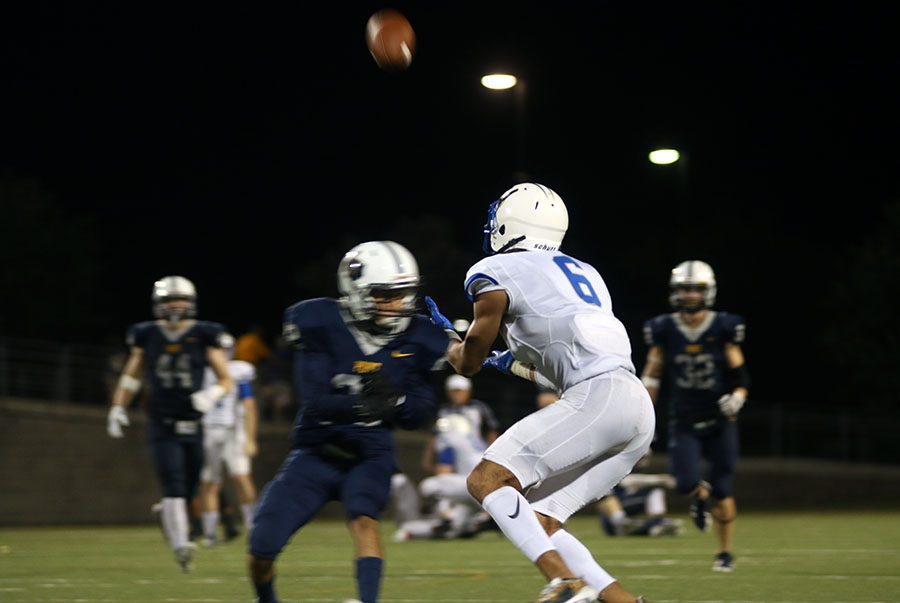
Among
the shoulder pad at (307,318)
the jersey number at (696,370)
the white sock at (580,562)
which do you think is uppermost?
the jersey number at (696,370)

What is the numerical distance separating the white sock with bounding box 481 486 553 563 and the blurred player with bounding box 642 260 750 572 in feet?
15.5

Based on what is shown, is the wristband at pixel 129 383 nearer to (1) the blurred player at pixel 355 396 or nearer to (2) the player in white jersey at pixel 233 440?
(2) the player in white jersey at pixel 233 440

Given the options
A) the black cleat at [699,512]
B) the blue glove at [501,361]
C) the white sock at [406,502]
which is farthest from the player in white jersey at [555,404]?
the white sock at [406,502]

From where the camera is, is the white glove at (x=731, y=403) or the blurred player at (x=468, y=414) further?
the blurred player at (x=468, y=414)

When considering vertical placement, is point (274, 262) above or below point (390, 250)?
above

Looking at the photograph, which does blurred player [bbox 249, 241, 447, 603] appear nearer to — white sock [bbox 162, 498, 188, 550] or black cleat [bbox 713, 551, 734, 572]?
white sock [bbox 162, 498, 188, 550]

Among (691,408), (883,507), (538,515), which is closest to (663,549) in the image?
(691,408)

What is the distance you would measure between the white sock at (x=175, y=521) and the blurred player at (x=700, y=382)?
322cm

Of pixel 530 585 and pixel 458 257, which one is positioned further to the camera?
pixel 458 257

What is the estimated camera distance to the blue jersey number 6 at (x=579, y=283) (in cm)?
637

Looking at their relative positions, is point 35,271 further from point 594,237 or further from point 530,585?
point 530,585

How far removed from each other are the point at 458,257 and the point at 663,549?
2204 centimetres

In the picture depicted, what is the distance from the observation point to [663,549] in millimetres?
12805

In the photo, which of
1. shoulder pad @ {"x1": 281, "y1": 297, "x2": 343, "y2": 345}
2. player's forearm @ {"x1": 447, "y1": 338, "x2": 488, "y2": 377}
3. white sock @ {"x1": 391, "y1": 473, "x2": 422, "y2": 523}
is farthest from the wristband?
player's forearm @ {"x1": 447, "y1": 338, "x2": 488, "y2": 377}
